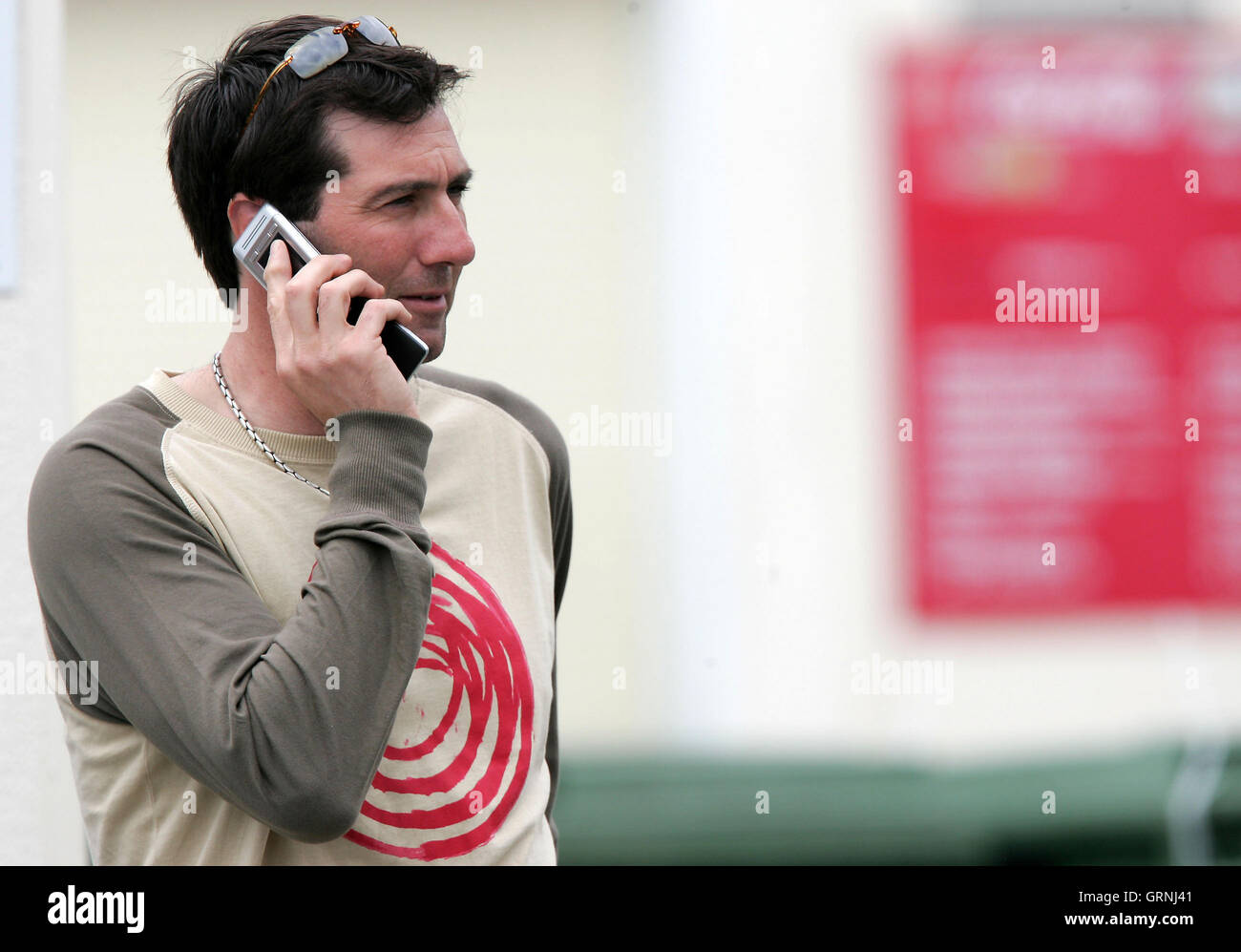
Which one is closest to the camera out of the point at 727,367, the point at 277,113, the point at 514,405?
the point at 277,113

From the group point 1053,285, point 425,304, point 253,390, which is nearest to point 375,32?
point 425,304

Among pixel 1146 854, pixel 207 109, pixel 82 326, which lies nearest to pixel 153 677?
pixel 207 109

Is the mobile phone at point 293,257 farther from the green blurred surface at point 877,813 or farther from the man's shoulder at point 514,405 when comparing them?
the green blurred surface at point 877,813

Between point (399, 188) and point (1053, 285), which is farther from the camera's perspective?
point (1053, 285)

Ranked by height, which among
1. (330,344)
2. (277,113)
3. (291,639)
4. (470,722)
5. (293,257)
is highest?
(277,113)

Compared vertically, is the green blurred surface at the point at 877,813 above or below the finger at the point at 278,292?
below

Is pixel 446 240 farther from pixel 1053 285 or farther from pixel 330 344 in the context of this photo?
pixel 1053 285

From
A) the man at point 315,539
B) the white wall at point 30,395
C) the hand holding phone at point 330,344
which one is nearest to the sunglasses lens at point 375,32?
the man at point 315,539

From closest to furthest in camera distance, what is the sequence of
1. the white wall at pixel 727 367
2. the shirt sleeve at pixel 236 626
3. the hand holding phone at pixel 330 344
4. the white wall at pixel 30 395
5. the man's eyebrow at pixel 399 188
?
the shirt sleeve at pixel 236 626 < the hand holding phone at pixel 330 344 < the man's eyebrow at pixel 399 188 < the white wall at pixel 30 395 < the white wall at pixel 727 367

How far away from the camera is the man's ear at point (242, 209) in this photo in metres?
1.57

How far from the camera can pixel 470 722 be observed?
1.48 m

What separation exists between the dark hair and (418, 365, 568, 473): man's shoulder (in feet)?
0.89

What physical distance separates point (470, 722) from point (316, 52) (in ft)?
2.48

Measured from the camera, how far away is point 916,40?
4.00 m
